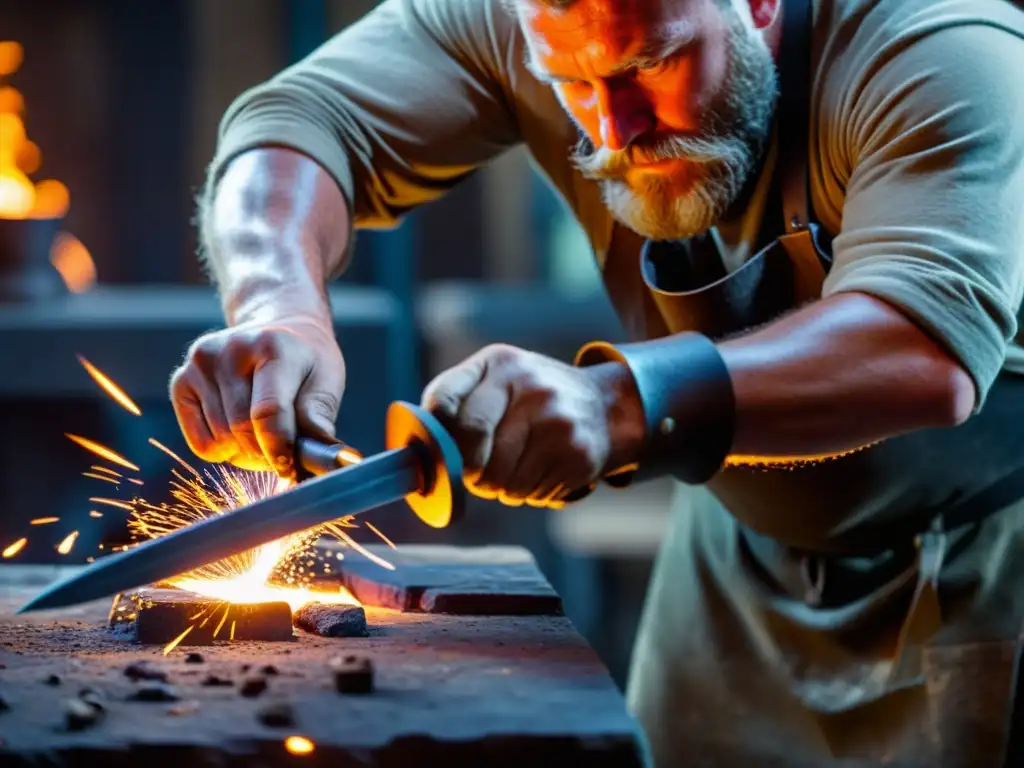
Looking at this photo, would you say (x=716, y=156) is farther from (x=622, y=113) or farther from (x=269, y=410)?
(x=269, y=410)

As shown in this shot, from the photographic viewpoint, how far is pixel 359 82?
215 centimetres

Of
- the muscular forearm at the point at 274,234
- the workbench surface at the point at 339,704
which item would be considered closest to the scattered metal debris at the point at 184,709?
the workbench surface at the point at 339,704

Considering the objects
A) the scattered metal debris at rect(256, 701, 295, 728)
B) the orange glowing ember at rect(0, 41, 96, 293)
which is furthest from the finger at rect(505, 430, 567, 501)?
the orange glowing ember at rect(0, 41, 96, 293)

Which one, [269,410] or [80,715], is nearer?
[80,715]

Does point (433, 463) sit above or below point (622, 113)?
below

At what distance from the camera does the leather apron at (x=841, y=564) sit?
1.91m

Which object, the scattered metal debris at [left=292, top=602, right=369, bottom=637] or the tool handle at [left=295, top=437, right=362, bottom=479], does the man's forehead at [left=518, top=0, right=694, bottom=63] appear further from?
the scattered metal debris at [left=292, top=602, right=369, bottom=637]

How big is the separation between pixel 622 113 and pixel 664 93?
0.06 metres

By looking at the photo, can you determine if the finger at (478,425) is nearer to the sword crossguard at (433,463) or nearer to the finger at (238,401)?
the sword crossguard at (433,463)

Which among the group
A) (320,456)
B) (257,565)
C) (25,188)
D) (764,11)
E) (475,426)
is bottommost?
(257,565)

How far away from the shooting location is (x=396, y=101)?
7.01 ft

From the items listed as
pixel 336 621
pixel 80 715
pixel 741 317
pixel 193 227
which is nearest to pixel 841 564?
pixel 741 317

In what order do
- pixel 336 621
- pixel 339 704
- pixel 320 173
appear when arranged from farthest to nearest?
pixel 320 173 → pixel 336 621 → pixel 339 704

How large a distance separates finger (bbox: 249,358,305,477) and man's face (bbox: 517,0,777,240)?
55 centimetres
